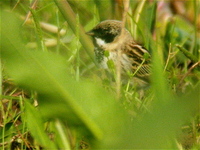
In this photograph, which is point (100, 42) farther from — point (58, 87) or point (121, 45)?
point (58, 87)

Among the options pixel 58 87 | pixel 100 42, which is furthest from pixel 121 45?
pixel 58 87

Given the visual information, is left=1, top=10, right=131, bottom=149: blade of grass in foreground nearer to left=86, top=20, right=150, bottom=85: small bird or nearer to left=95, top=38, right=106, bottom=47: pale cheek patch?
left=86, top=20, right=150, bottom=85: small bird

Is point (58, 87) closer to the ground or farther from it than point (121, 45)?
closer to the ground

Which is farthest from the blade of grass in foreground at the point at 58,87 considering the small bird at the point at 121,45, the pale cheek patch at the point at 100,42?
the pale cheek patch at the point at 100,42

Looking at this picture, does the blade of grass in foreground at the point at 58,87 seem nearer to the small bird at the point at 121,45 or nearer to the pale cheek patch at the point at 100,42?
the small bird at the point at 121,45

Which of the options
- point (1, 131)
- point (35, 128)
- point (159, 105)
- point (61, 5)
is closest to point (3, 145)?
point (1, 131)

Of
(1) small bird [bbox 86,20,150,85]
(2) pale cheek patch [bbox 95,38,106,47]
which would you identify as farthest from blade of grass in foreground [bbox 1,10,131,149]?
(2) pale cheek patch [bbox 95,38,106,47]

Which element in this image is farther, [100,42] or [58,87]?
[100,42]

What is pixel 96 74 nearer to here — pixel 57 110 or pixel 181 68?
pixel 181 68
